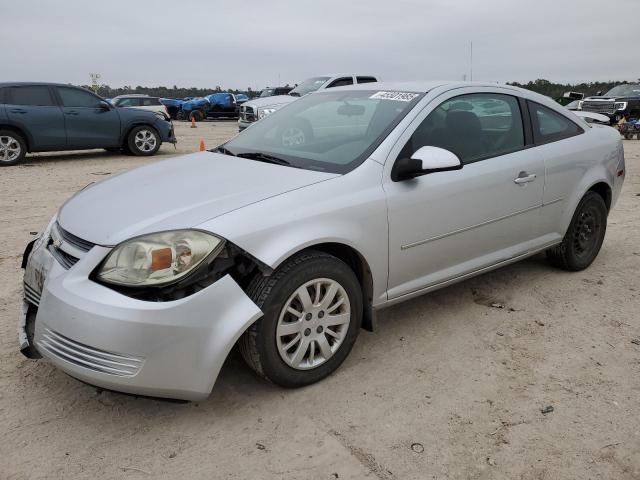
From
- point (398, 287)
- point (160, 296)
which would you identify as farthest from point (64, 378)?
point (398, 287)

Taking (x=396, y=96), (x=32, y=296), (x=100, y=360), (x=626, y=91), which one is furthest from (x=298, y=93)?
(x=626, y=91)

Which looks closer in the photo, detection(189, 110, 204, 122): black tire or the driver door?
the driver door

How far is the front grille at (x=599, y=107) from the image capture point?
20391 mm

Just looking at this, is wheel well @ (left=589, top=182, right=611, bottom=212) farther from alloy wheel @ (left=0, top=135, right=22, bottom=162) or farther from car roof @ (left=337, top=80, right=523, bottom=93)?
alloy wheel @ (left=0, top=135, right=22, bottom=162)

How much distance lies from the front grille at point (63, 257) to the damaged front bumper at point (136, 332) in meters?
0.05

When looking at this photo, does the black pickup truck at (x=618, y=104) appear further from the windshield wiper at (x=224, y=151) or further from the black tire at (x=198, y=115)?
the black tire at (x=198, y=115)

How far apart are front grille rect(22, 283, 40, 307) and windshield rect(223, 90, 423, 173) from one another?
150 centimetres

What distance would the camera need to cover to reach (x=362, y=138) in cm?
338

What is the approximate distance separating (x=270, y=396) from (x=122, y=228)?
112 cm

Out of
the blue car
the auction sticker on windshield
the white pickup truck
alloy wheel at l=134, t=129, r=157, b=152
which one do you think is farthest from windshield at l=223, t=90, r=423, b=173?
the white pickup truck

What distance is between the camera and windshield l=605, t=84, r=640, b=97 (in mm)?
20978

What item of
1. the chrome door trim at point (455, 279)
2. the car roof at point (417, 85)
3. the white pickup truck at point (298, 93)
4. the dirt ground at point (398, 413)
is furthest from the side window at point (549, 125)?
the white pickup truck at point (298, 93)

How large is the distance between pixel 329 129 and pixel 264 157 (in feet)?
1.60

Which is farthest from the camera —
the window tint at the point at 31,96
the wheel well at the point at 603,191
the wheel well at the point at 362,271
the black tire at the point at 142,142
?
the black tire at the point at 142,142
